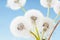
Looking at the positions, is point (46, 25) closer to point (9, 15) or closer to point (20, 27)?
point (20, 27)

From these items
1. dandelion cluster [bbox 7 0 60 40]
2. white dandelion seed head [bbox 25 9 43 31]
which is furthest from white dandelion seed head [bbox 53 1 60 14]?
white dandelion seed head [bbox 25 9 43 31]

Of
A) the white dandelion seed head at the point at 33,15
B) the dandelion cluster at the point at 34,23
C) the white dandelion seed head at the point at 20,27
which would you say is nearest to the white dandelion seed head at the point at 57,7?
the dandelion cluster at the point at 34,23

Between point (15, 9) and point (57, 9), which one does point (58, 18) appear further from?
point (15, 9)

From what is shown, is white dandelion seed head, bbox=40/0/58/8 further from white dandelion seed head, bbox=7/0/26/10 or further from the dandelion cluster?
white dandelion seed head, bbox=7/0/26/10

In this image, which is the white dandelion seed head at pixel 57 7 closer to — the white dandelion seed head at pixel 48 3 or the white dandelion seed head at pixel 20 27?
the white dandelion seed head at pixel 48 3

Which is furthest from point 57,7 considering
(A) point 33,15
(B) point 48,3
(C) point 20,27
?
(C) point 20,27

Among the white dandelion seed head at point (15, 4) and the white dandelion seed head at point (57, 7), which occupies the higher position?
the white dandelion seed head at point (15, 4)

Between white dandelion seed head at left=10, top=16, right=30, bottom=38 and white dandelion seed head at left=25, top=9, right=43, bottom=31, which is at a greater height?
white dandelion seed head at left=25, top=9, right=43, bottom=31
